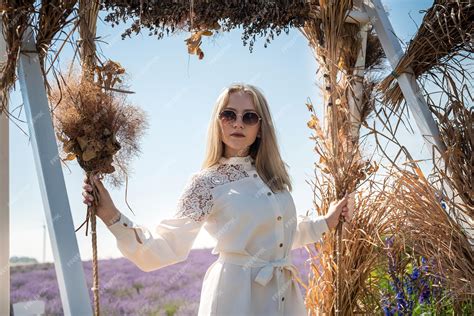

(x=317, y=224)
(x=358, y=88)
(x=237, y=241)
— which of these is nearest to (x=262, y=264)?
Answer: (x=237, y=241)

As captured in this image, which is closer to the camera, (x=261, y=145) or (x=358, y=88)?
(x=261, y=145)

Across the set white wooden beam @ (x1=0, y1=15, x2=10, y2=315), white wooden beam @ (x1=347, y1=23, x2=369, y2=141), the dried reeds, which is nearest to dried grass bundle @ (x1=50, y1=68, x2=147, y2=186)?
white wooden beam @ (x1=0, y1=15, x2=10, y2=315)

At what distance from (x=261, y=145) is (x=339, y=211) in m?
0.61

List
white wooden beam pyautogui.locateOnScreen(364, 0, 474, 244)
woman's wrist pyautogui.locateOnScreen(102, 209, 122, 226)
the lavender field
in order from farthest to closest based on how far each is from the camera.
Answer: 1. the lavender field
2. white wooden beam pyautogui.locateOnScreen(364, 0, 474, 244)
3. woman's wrist pyautogui.locateOnScreen(102, 209, 122, 226)

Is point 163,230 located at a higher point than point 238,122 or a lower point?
lower

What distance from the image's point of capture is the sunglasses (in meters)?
2.59

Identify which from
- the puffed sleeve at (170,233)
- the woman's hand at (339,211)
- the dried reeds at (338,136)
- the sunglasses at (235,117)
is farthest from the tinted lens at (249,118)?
the dried reeds at (338,136)

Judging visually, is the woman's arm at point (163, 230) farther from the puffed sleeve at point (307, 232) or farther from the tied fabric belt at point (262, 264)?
the puffed sleeve at point (307, 232)

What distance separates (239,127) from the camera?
2.60 metres

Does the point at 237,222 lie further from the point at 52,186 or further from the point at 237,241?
the point at 52,186

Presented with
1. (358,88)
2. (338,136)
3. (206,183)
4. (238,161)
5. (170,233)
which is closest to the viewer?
(170,233)

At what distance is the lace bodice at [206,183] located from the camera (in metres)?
2.43

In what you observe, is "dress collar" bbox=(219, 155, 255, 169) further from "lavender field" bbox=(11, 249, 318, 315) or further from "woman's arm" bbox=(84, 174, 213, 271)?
"lavender field" bbox=(11, 249, 318, 315)

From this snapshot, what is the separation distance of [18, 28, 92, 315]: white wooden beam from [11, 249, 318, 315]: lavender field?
3.36 m
